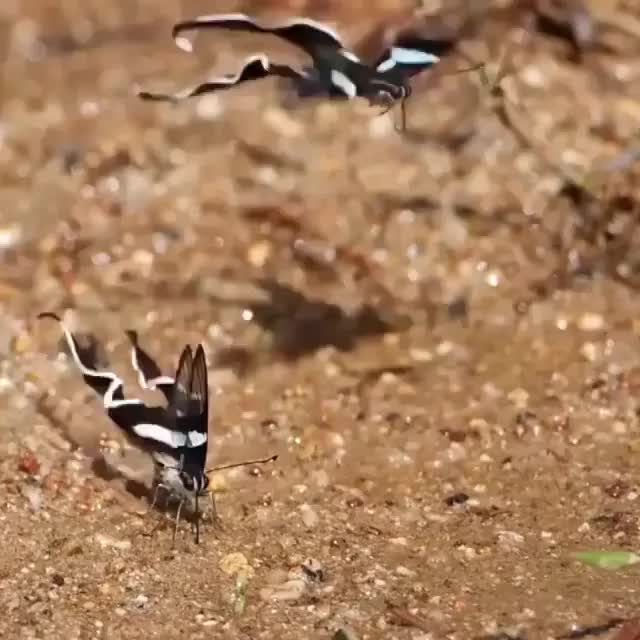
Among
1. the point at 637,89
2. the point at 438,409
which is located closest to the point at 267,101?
the point at 637,89

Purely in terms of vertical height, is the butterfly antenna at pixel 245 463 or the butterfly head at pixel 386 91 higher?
the butterfly head at pixel 386 91

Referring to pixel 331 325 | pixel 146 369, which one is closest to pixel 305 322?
pixel 331 325

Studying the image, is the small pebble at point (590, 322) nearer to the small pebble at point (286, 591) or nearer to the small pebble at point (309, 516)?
the small pebble at point (309, 516)

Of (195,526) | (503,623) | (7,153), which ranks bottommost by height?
(7,153)

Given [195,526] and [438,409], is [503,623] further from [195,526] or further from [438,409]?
[438,409]

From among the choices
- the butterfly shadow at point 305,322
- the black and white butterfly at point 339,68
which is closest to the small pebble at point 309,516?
the butterfly shadow at point 305,322

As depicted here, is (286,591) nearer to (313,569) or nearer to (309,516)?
(313,569)

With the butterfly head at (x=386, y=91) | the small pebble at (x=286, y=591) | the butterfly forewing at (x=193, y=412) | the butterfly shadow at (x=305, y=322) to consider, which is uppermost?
the butterfly head at (x=386, y=91)

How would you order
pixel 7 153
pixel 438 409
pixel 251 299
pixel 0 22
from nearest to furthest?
pixel 438 409, pixel 251 299, pixel 7 153, pixel 0 22
